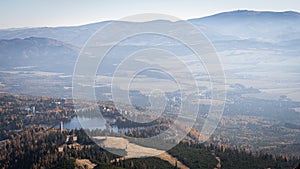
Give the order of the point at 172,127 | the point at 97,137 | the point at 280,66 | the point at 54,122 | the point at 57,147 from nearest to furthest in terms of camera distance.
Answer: the point at 57,147, the point at 97,137, the point at 172,127, the point at 54,122, the point at 280,66

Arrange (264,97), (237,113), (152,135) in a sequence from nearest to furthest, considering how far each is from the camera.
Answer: (152,135) → (237,113) → (264,97)

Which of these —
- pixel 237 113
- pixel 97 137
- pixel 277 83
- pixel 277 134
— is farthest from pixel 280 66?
pixel 97 137

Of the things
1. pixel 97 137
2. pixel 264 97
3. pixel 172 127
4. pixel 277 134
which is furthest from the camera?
pixel 264 97

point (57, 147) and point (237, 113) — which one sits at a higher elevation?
point (57, 147)

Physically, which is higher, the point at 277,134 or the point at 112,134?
the point at 112,134

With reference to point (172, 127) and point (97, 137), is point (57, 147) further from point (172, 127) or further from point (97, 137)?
point (172, 127)

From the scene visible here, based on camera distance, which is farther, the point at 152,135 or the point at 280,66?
the point at 280,66

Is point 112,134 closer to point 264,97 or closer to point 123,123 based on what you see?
point 123,123

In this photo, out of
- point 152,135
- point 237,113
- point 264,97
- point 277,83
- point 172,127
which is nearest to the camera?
point 152,135

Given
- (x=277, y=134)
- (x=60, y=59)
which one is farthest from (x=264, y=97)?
(x=60, y=59)
